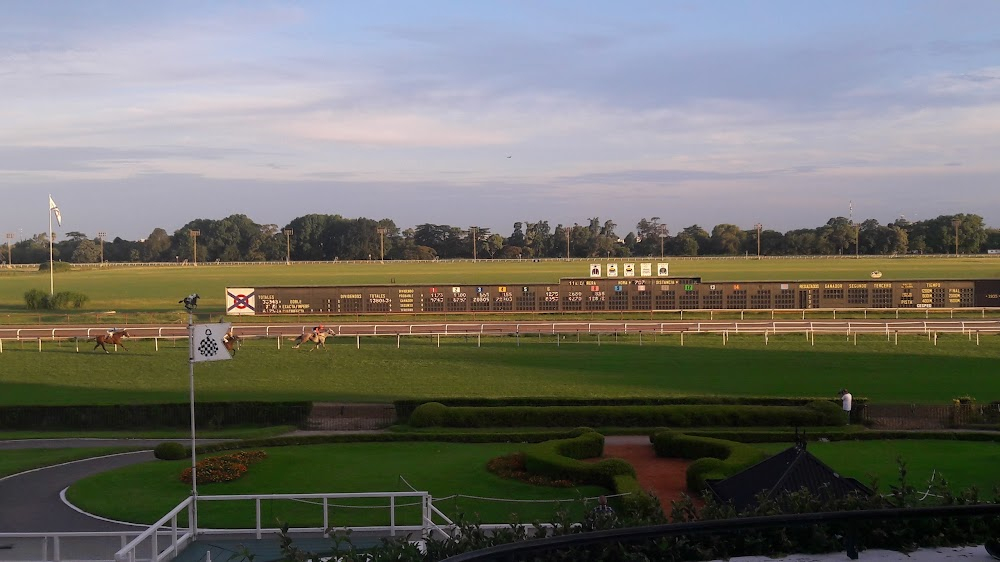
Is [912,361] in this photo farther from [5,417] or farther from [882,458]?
[5,417]

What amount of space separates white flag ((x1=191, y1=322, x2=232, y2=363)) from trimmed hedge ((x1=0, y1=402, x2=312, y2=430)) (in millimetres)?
10263

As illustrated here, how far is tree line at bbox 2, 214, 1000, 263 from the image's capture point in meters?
119

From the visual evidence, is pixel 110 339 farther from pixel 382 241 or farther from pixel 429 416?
pixel 382 241

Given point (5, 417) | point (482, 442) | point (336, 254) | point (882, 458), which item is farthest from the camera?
point (336, 254)

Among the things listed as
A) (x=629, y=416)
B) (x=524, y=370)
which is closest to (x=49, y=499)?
(x=629, y=416)

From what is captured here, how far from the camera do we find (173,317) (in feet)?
160

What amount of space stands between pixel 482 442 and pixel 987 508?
16.4 m

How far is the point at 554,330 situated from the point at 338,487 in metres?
24.6

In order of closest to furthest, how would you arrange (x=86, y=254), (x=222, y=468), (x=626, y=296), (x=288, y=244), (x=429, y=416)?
(x=222, y=468), (x=429, y=416), (x=626, y=296), (x=288, y=244), (x=86, y=254)

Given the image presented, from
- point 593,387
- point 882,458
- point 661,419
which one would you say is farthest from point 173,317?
point 882,458

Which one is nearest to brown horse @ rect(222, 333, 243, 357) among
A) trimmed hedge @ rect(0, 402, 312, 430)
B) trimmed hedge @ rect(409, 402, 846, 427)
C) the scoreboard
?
the scoreboard

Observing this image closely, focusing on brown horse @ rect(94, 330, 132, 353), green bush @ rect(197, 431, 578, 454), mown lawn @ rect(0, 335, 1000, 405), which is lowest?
green bush @ rect(197, 431, 578, 454)

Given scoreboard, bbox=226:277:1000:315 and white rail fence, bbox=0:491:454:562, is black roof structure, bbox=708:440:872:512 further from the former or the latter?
scoreboard, bbox=226:277:1000:315

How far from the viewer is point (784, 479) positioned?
11.0 meters
